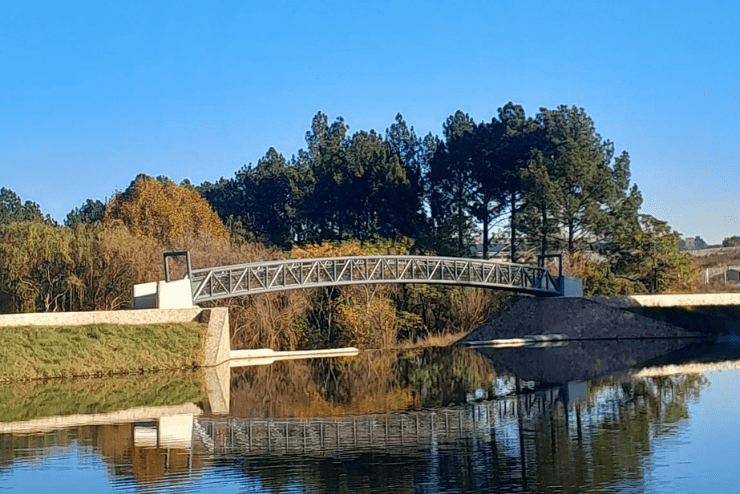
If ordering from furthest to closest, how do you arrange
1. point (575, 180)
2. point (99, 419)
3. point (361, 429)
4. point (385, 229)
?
1. point (385, 229)
2. point (575, 180)
3. point (99, 419)
4. point (361, 429)

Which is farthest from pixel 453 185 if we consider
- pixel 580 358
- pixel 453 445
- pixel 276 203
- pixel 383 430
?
pixel 453 445

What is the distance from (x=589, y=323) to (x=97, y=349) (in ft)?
85.6

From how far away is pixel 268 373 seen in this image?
3394 cm

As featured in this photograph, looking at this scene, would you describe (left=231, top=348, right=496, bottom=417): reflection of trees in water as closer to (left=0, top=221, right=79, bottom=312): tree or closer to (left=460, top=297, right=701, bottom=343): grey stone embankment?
(left=460, top=297, right=701, bottom=343): grey stone embankment

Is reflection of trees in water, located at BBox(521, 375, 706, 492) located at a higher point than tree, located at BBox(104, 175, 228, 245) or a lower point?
lower

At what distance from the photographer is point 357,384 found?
1198 inches

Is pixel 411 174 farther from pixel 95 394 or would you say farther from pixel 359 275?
pixel 95 394

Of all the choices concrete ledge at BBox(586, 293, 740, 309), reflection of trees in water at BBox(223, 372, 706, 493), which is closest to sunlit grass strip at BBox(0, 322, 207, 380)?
reflection of trees in water at BBox(223, 372, 706, 493)

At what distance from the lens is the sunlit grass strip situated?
3238cm

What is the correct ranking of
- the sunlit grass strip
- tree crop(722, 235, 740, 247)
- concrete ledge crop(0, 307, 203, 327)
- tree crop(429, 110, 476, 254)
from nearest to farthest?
the sunlit grass strip → concrete ledge crop(0, 307, 203, 327) → tree crop(429, 110, 476, 254) → tree crop(722, 235, 740, 247)

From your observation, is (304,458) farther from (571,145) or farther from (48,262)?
(571,145)

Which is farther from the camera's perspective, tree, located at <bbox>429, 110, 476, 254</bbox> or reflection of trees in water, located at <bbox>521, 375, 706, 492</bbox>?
tree, located at <bbox>429, 110, 476, 254</bbox>

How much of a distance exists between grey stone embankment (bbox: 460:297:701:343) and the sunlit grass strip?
19374mm

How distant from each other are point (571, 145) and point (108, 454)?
43698 mm
